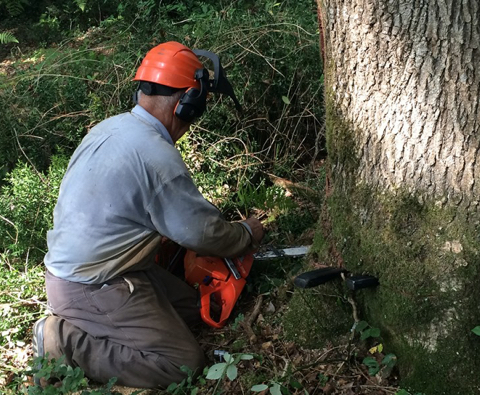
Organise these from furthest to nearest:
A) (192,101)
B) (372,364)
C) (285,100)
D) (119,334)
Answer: (285,100)
(119,334)
(192,101)
(372,364)

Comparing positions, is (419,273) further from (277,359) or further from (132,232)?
(132,232)

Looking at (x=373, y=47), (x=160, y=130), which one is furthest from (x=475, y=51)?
(x=160, y=130)

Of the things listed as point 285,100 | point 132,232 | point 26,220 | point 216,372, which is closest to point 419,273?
point 216,372

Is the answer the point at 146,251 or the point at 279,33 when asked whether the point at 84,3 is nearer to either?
the point at 279,33

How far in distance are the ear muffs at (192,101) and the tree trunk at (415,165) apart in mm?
716

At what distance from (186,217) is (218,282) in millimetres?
743

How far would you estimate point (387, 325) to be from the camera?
2566 millimetres

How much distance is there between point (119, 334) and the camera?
10.1 feet

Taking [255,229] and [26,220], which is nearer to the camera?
[255,229]

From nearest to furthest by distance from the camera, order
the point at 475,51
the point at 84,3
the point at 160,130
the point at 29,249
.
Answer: the point at 475,51 → the point at 160,130 → the point at 29,249 → the point at 84,3

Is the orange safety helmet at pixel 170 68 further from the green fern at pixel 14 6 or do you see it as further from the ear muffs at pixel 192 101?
the green fern at pixel 14 6

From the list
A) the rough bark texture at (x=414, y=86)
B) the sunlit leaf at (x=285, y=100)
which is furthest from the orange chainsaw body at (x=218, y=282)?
the sunlit leaf at (x=285, y=100)

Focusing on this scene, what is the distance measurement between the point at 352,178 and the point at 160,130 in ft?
3.74

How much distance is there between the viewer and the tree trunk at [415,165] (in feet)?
7.06
